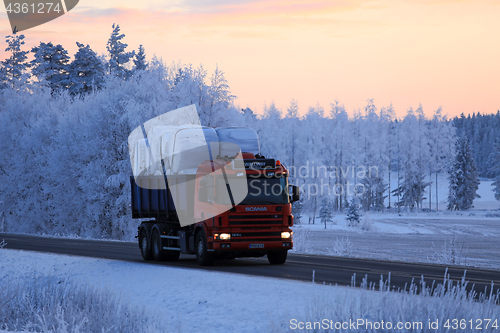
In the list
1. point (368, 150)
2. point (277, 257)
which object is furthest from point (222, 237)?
point (368, 150)

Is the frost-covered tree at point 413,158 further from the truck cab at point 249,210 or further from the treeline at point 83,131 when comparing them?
the truck cab at point 249,210

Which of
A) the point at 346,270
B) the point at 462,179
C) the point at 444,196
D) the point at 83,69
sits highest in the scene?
the point at 83,69

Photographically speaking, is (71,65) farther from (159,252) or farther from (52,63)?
(159,252)

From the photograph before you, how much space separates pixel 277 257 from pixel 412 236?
40.2 meters

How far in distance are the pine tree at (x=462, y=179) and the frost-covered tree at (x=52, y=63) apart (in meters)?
63.2

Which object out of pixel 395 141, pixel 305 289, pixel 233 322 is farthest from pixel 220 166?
pixel 395 141

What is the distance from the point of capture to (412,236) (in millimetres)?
57375

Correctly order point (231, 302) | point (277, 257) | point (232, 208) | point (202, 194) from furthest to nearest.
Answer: point (277, 257) → point (202, 194) → point (232, 208) → point (231, 302)

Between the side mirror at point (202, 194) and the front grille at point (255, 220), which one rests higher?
the side mirror at point (202, 194)

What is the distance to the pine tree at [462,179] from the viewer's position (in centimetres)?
10044

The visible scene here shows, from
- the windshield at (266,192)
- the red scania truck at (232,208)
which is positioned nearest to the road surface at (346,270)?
the red scania truck at (232,208)

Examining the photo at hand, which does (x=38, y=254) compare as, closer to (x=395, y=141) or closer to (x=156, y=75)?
(x=156, y=75)

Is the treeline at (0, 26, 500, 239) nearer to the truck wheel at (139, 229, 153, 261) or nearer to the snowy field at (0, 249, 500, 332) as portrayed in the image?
the truck wheel at (139, 229, 153, 261)

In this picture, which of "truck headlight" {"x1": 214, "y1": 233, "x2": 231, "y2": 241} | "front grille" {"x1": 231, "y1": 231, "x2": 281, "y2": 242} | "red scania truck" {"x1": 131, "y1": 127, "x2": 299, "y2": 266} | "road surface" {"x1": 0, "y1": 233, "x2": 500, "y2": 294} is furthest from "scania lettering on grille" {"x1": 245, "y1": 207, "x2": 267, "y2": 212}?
"road surface" {"x1": 0, "y1": 233, "x2": 500, "y2": 294}
